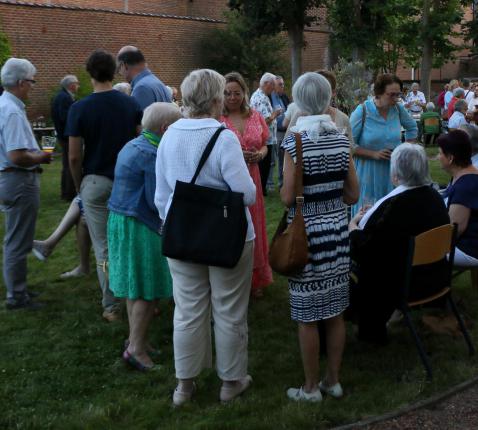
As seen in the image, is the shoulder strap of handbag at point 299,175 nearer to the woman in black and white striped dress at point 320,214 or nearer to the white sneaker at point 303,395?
the woman in black and white striped dress at point 320,214

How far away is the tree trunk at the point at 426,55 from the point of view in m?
25.4

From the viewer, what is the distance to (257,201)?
17.7ft

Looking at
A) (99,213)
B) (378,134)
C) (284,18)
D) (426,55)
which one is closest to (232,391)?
(99,213)

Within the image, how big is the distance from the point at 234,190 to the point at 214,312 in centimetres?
69

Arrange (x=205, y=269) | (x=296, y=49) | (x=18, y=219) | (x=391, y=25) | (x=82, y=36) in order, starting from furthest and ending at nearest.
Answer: (x=391, y=25) → (x=296, y=49) → (x=82, y=36) → (x=18, y=219) → (x=205, y=269)

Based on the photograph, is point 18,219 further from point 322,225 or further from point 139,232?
point 322,225

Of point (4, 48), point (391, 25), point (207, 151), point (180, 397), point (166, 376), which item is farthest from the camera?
point (391, 25)

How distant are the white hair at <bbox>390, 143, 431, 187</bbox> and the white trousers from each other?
112cm

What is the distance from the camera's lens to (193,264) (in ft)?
11.5

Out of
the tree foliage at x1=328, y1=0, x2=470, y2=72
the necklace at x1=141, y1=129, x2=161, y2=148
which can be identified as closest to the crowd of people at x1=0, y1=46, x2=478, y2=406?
the necklace at x1=141, y1=129, x2=161, y2=148

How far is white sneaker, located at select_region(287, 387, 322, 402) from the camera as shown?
12.2 feet

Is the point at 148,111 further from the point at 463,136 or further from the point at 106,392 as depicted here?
the point at 463,136

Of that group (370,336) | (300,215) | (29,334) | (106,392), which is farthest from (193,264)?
(29,334)

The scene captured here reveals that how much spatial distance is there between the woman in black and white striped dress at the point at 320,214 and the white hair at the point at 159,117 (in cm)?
81
